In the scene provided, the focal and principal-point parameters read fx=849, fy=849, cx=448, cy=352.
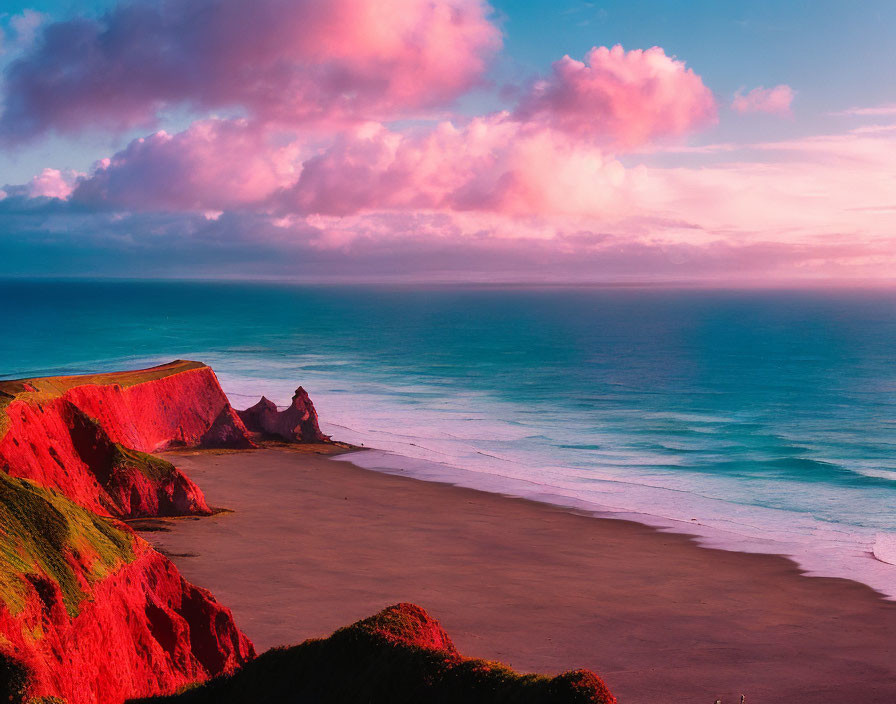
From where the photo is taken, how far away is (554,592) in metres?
28.0

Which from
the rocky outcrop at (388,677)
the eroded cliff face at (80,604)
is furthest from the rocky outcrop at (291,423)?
the rocky outcrop at (388,677)

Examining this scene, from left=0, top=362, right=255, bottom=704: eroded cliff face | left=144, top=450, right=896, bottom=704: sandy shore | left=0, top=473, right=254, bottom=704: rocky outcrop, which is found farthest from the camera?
left=144, top=450, right=896, bottom=704: sandy shore

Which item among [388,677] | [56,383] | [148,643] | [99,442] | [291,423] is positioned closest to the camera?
[388,677]

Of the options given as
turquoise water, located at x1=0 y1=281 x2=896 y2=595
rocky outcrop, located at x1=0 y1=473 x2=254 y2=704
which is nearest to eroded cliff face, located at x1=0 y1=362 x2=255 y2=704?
rocky outcrop, located at x1=0 y1=473 x2=254 y2=704

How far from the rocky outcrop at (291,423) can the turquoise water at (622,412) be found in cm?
441

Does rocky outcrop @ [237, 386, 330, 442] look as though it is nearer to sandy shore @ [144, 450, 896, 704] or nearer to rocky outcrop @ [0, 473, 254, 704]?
sandy shore @ [144, 450, 896, 704]

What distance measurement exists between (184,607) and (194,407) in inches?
1355

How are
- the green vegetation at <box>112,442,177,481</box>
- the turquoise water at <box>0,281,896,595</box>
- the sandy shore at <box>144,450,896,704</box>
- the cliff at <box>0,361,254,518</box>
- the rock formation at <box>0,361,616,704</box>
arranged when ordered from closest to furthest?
the rock formation at <box>0,361,616,704</box>
the sandy shore at <box>144,450,896,704</box>
the cliff at <box>0,361,254,518</box>
the green vegetation at <box>112,442,177,481</box>
the turquoise water at <box>0,281,896,595</box>

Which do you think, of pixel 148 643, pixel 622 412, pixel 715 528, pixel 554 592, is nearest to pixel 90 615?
pixel 148 643

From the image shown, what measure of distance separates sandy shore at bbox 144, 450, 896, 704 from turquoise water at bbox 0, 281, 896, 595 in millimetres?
4219

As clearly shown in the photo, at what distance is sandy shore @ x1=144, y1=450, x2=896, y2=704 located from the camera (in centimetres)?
2234

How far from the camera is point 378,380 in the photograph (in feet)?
308

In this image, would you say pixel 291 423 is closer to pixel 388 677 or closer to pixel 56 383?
pixel 56 383

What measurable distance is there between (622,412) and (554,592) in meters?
47.7
